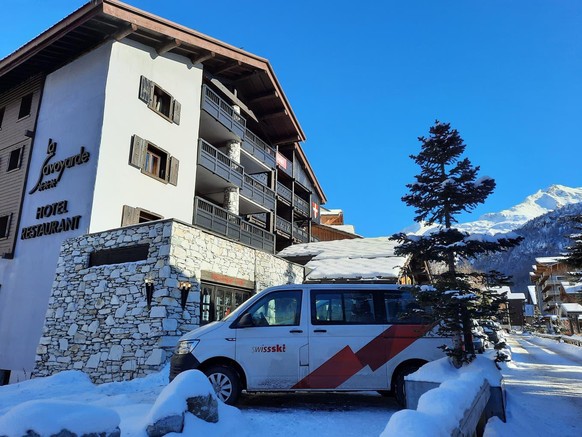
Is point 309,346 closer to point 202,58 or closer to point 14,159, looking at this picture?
point 202,58

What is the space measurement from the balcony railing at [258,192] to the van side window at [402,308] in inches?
568

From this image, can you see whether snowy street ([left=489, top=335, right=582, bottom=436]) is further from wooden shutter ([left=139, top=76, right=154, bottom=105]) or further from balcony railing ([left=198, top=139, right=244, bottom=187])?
wooden shutter ([left=139, top=76, right=154, bottom=105])

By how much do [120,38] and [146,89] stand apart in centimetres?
190

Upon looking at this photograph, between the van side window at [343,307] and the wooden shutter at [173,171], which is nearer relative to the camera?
the van side window at [343,307]

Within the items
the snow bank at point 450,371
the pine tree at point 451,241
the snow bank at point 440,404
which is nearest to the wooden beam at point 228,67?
the pine tree at point 451,241

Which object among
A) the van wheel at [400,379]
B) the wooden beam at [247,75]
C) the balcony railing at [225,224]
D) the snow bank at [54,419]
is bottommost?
the van wheel at [400,379]

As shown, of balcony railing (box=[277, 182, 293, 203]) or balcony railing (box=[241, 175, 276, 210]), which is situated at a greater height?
balcony railing (box=[277, 182, 293, 203])

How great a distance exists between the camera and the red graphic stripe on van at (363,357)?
641 centimetres

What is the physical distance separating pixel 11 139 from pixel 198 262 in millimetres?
11558

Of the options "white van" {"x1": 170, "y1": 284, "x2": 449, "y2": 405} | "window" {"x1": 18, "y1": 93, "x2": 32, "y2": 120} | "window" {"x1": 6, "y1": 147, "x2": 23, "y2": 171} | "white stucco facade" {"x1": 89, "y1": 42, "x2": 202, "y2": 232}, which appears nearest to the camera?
"white van" {"x1": 170, "y1": 284, "x2": 449, "y2": 405}

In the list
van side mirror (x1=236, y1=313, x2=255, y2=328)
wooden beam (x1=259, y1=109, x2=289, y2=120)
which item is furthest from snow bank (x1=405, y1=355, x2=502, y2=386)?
wooden beam (x1=259, y1=109, x2=289, y2=120)

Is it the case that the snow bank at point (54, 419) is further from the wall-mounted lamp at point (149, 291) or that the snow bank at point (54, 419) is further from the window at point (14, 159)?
the window at point (14, 159)

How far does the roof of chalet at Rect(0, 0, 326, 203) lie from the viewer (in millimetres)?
14383

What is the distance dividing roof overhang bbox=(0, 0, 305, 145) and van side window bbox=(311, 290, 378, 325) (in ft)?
41.5
